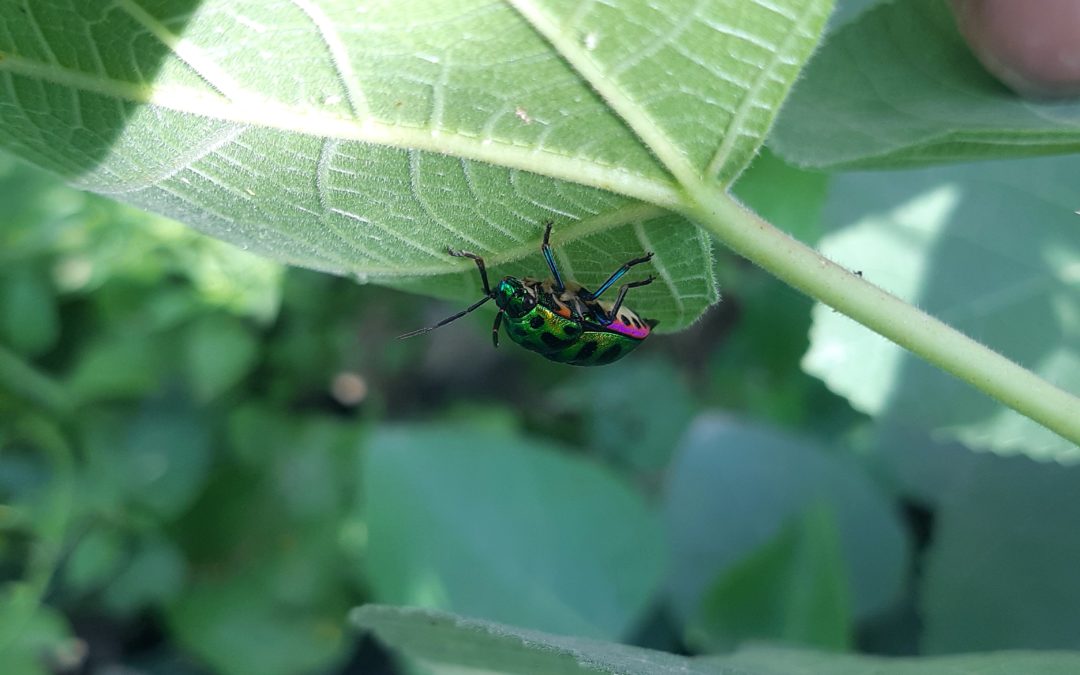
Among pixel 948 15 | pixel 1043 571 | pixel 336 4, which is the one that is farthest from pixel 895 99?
pixel 1043 571

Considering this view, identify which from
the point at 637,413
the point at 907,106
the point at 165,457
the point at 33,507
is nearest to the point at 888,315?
the point at 907,106

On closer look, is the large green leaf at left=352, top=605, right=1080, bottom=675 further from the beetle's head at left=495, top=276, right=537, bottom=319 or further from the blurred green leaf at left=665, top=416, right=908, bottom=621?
the blurred green leaf at left=665, top=416, right=908, bottom=621

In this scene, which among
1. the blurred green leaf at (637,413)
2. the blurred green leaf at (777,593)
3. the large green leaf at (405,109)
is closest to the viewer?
the large green leaf at (405,109)

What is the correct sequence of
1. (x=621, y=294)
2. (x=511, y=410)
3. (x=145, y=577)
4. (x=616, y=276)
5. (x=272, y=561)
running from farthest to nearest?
(x=511, y=410), (x=272, y=561), (x=145, y=577), (x=621, y=294), (x=616, y=276)

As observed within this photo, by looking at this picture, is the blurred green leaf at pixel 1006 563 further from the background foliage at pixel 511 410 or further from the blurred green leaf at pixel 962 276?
the blurred green leaf at pixel 962 276

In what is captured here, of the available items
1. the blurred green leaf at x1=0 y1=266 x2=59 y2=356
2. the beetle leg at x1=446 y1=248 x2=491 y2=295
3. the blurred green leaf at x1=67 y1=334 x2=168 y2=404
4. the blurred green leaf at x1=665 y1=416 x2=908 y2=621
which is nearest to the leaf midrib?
the beetle leg at x1=446 y1=248 x2=491 y2=295

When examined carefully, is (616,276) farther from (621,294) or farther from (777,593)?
(777,593)

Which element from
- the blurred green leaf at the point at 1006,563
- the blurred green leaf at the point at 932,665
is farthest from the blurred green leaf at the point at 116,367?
the blurred green leaf at the point at 1006,563
